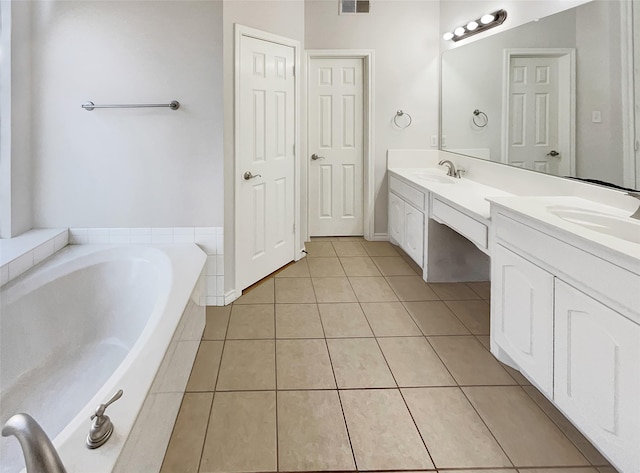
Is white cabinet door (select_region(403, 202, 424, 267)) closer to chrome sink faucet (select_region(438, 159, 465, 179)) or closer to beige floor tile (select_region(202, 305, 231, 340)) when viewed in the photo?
chrome sink faucet (select_region(438, 159, 465, 179))

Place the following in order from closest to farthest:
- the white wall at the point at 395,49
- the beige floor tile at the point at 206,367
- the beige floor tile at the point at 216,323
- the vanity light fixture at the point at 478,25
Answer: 1. the beige floor tile at the point at 206,367
2. the beige floor tile at the point at 216,323
3. the vanity light fixture at the point at 478,25
4. the white wall at the point at 395,49

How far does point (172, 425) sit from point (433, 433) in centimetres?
106

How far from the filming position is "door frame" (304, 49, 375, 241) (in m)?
4.98

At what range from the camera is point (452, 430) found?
1938 mm

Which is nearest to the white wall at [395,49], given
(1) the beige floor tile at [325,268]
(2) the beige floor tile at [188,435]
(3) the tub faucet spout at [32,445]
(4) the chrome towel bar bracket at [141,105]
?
(1) the beige floor tile at [325,268]

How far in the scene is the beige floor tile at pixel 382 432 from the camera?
69.0 inches

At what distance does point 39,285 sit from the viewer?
2.35 m

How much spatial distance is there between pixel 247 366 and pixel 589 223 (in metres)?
1.81

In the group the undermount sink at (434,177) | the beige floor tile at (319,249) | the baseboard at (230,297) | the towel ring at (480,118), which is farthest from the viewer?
the beige floor tile at (319,249)

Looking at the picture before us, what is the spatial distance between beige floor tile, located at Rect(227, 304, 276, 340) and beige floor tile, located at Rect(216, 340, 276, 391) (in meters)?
0.10

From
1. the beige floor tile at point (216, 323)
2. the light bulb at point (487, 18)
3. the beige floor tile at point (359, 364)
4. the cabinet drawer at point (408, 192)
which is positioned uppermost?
the light bulb at point (487, 18)

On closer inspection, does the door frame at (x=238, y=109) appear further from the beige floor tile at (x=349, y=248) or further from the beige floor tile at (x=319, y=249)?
the beige floor tile at (x=349, y=248)

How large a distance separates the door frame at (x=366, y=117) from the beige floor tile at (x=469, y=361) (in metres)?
2.46

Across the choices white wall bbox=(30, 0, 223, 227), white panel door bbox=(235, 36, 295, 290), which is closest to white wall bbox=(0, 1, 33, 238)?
white wall bbox=(30, 0, 223, 227)
